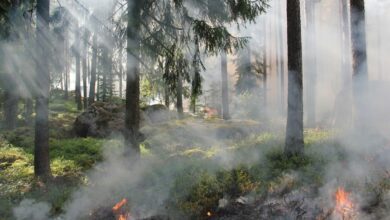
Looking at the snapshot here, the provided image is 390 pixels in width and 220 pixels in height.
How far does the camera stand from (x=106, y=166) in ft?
41.3

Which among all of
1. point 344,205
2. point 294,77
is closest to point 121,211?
point 344,205

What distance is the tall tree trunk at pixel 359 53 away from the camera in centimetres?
1141

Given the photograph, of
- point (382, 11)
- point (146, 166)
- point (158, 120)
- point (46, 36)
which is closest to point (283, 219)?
point (146, 166)

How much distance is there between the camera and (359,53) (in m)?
11.6

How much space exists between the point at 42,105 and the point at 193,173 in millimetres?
4904

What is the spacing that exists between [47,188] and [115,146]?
4.63m

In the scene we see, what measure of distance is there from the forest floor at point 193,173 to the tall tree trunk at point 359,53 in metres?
1.59

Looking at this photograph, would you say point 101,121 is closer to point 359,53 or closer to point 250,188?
point 250,188

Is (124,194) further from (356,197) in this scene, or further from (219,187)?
(356,197)

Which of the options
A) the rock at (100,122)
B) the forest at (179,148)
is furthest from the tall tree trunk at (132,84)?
the rock at (100,122)

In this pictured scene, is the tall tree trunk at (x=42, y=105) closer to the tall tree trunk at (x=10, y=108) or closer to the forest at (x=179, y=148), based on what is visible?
the forest at (x=179, y=148)

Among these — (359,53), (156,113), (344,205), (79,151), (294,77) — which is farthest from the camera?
(156,113)

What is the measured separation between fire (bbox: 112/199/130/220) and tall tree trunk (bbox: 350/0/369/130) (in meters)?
7.42

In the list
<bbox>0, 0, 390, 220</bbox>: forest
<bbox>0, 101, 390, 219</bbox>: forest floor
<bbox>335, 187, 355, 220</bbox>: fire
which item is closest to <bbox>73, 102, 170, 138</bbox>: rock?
<bbox>0, 0, 390, 220</bbox>: forest
